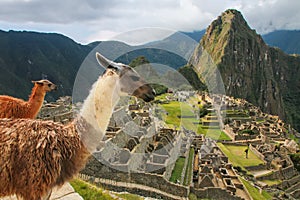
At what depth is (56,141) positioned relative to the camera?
8.51 feet

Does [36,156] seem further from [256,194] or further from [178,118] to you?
[178,118]

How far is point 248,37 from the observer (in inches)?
5012

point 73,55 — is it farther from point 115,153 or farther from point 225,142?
point 115,153

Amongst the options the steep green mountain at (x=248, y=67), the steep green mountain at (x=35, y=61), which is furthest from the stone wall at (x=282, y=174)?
the steep green mountain at (x=248, y=67)

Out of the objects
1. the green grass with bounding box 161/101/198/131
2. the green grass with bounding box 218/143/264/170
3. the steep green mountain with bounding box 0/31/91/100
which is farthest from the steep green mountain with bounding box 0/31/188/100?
the green grass with bounding box 218/143/264/170

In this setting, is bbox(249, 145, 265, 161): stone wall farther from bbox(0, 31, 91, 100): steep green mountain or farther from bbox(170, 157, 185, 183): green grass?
bbox(0, 31, 91, 100): steep green mountain

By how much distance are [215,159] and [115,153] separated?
9.21 metres

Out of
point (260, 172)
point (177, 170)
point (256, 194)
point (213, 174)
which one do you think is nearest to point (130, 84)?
point (177, 170)

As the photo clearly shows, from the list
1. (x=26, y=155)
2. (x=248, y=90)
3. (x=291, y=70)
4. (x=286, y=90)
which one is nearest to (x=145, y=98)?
(x=26, y=155)

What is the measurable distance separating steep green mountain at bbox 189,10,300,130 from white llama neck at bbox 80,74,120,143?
90811 mm

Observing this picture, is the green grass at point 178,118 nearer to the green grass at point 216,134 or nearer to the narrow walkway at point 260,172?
the green grass at point 216,134

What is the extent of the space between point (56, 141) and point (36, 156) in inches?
9.1

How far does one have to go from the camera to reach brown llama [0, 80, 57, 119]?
451 cm

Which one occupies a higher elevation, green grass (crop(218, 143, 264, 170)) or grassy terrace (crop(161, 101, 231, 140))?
grassy terrace (crop(161, 101, 231, 140))
